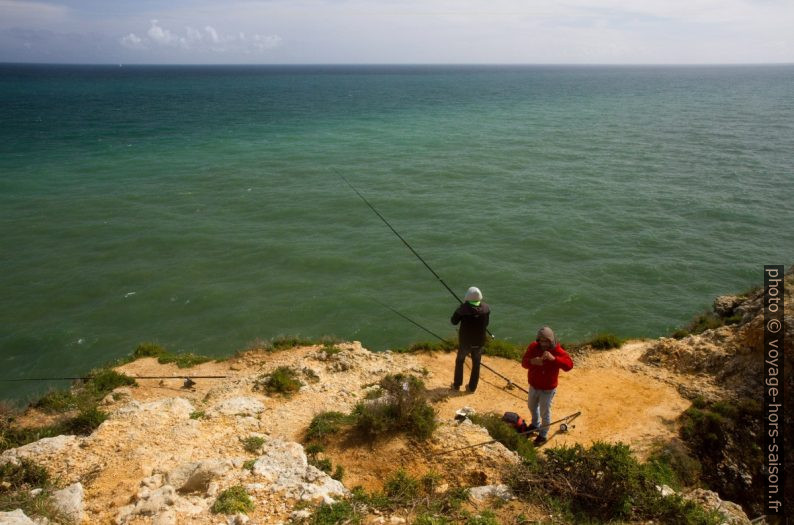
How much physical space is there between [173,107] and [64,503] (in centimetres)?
8049

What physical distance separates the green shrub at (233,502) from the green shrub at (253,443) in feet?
4.18

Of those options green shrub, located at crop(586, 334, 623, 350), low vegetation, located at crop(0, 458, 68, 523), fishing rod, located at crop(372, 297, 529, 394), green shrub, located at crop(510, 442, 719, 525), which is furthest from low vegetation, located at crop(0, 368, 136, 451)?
green shrub, located at crop(586, 334, 623, 350)

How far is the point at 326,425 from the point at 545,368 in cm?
397

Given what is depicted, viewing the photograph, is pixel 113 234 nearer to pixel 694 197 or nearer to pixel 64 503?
pixel 64 503

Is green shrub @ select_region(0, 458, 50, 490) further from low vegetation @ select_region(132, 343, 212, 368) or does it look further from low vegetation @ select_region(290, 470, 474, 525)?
low vegetation @ select_region(132, 343, 212, 368)

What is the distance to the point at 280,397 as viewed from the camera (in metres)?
10.2

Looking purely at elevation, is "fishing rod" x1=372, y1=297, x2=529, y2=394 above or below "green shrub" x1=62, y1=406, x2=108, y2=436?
below

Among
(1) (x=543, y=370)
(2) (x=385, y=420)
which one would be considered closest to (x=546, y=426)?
(1) (x=543, y=370)

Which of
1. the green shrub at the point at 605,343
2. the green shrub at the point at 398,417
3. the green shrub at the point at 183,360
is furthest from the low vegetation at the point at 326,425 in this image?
the green shrub at the point at 605,343

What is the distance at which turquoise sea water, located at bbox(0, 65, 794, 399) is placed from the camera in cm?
1708

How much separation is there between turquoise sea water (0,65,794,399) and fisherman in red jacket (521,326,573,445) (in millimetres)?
7272

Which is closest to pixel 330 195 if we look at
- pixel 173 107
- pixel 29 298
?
pixel 29 298

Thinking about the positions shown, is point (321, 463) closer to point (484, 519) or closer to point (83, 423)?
point (484, 519)

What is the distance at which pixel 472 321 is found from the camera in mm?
10078
